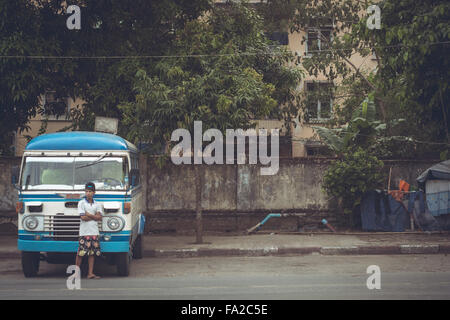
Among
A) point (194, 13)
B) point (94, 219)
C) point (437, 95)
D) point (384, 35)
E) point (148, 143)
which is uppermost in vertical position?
point (194, 13)

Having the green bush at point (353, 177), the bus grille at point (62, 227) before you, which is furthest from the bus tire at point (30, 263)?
the green bush at point (353, 177)

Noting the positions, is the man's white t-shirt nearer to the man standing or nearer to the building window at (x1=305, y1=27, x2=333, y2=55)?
the man standing

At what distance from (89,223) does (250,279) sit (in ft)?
9.84

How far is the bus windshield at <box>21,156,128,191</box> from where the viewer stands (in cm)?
1234

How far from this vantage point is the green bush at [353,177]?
18986mm

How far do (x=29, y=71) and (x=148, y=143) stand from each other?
3.86 meters

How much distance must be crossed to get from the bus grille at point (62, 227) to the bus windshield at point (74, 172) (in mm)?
659

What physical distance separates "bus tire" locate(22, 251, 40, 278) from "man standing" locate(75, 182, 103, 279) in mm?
1142

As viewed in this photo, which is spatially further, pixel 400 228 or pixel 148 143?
pixel 400 228

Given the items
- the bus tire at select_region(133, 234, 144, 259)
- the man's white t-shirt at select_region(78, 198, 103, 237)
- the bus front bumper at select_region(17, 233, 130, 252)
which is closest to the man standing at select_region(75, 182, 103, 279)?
the man's white t-shirt at select_region(78, 198, 103, 237)

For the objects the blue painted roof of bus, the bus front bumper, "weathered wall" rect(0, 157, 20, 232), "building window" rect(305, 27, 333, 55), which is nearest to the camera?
the bus front bumper
